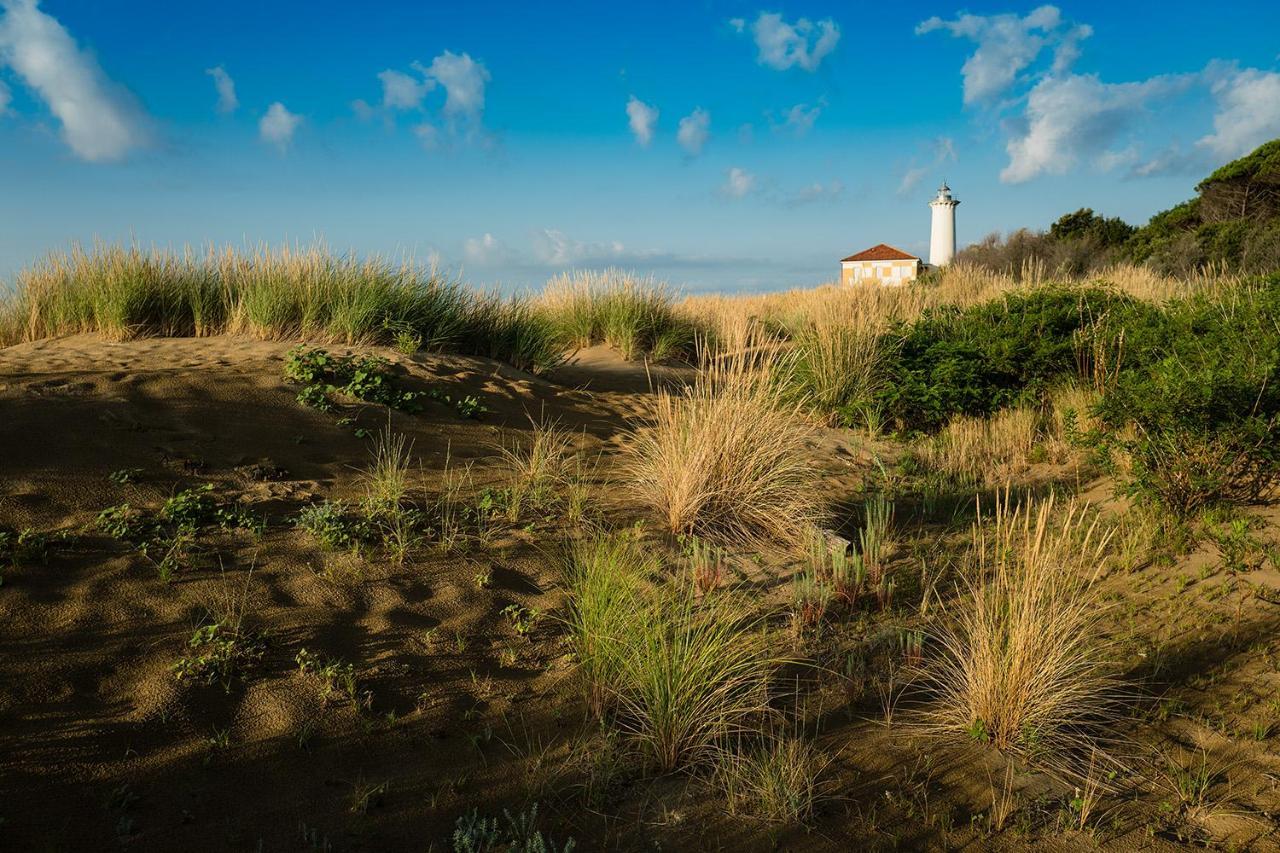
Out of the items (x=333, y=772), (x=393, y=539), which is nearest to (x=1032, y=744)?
(x=333, y=772)

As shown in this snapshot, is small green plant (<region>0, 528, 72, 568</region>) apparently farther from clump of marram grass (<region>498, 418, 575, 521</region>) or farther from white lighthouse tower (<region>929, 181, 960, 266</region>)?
white lighthouse tower (<region>929, 181, 960, 266</region>)

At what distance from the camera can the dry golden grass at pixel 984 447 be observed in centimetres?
770

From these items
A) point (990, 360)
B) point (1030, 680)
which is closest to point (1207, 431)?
point (1030, 680)

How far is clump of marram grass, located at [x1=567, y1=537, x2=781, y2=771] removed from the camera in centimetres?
333

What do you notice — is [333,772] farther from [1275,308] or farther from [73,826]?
[1275,308]

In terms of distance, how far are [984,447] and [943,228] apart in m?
29.8

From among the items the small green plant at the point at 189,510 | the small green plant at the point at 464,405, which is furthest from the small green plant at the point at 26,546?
the small green plant at the point at 464,405

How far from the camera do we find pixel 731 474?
18.8 feet

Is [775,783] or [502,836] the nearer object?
[502,836]

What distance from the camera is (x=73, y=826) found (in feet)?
9.06

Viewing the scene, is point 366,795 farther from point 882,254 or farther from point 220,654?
point 882,254

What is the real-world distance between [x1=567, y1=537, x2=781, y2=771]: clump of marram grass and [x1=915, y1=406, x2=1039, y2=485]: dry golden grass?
171 inches

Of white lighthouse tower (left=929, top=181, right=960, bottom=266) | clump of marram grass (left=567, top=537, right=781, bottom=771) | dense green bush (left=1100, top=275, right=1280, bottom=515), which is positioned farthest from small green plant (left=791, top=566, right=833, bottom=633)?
white lighthouse tower (left=929, top=181, right=960, bottom=266)

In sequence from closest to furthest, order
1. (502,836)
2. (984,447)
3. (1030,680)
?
(502,836) → (1030,680) → (984,447)
